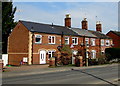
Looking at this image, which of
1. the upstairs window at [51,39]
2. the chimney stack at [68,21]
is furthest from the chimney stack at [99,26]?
the upstairs window at [51,39]

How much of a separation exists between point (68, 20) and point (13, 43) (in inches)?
613

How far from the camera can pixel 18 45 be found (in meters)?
37.2

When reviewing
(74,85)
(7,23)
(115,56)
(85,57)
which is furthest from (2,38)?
(74,85)

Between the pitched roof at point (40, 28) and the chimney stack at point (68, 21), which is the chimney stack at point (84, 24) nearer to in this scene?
the chimney stack at point (68, 21)

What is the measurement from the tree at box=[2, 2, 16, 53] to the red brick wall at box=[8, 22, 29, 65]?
402 centimetres

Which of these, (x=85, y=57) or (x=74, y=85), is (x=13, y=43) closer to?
(x=85, y=57)

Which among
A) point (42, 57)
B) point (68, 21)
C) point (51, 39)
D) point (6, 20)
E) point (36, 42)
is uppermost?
point (68, 21)

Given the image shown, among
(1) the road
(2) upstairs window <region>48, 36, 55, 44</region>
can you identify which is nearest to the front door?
(2) upstairs window <region>48, 36, 55, 44</region>

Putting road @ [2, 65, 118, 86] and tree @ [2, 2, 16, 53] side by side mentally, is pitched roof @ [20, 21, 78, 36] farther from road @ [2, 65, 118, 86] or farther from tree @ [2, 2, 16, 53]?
road @ [2, 65, 118, 86]

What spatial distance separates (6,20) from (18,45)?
26.6 feet

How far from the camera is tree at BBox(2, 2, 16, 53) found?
41.3 metres

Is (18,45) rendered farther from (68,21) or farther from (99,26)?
(99,26)

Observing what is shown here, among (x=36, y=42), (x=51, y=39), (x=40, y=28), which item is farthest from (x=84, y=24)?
(x=36, y=42)

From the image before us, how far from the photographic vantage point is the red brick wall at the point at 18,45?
3566cm
